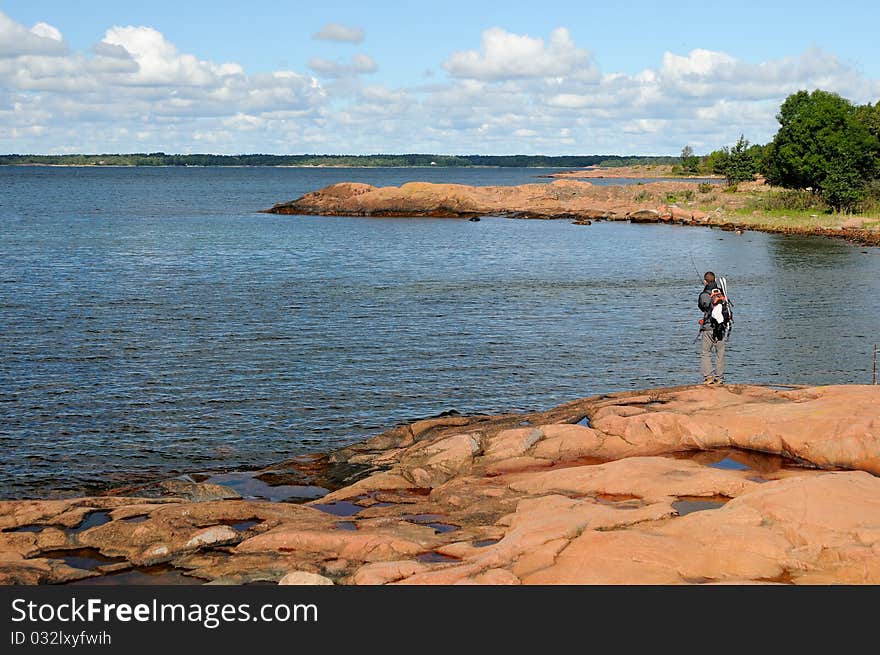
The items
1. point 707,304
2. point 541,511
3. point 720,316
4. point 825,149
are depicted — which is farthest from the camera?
point 825,149

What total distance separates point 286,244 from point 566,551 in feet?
223

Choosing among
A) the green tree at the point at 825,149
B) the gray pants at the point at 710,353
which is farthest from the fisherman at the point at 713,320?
the green tree at the point at 825,149

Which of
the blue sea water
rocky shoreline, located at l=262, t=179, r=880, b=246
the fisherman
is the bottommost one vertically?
the blue sea water

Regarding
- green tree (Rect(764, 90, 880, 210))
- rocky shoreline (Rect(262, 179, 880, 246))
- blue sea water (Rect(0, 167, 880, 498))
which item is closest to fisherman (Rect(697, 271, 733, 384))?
blue sea water (Rect(0, 167, 880, 498))

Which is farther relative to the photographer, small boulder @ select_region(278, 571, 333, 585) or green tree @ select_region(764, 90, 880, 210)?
green tree @ select_region(764, 90, 880, 210)

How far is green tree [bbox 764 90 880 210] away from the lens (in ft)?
271

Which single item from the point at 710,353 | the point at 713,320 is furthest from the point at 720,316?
the point at 710,353

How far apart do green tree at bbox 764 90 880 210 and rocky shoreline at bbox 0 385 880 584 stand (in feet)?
224

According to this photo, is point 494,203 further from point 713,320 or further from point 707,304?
point 713,320

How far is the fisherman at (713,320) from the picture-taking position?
24.3 m

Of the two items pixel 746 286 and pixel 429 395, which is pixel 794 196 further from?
pixel 429 395

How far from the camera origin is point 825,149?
85.9 metres

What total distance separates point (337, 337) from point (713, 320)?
54.0 feet

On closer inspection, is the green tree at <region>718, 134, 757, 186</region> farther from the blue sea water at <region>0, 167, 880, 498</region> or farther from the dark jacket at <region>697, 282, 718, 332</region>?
the dark jacket at <region>697, 282, 718, 332</region>
